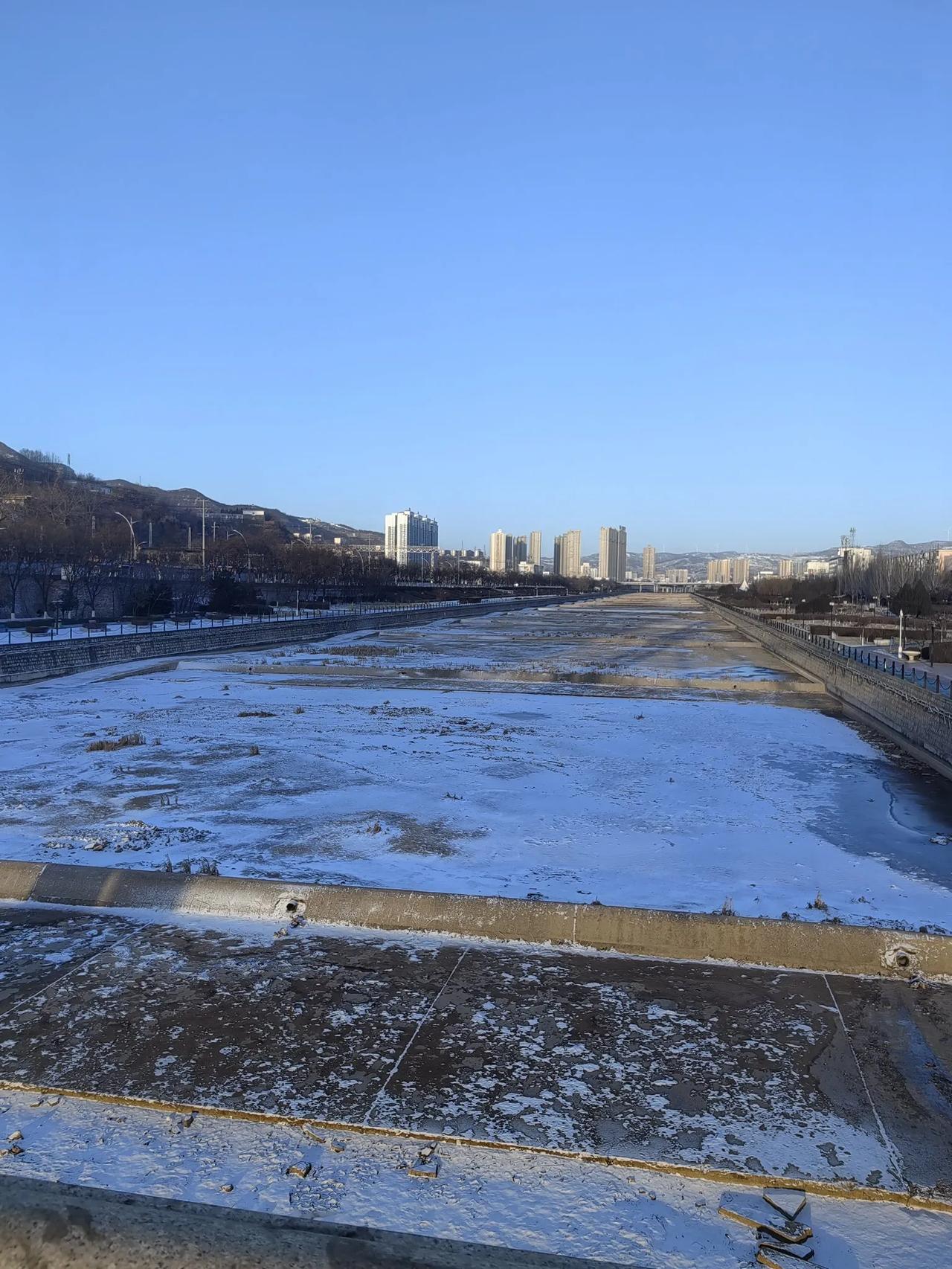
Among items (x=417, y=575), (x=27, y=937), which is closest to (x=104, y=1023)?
(x=27, y=937)

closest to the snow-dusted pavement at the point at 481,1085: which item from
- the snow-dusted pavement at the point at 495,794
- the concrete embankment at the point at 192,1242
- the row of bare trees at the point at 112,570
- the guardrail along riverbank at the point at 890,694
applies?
the concrete embankment at the point at 192,1242

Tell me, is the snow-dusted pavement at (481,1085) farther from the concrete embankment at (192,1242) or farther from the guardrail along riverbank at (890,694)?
the guardrail along riverbank at (890,694)

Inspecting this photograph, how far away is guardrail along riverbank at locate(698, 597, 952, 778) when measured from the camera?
19656 mm

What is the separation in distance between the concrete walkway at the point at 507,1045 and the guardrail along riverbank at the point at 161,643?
25735 mm

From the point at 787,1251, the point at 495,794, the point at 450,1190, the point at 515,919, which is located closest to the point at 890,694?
the point at 495,794

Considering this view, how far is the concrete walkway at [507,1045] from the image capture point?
5113mm

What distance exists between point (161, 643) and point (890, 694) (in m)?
29.2

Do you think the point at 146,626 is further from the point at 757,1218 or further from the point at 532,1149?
the point at 757,1218

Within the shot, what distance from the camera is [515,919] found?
8.12 metres

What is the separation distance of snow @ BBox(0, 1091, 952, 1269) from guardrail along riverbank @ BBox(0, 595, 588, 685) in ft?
91.3

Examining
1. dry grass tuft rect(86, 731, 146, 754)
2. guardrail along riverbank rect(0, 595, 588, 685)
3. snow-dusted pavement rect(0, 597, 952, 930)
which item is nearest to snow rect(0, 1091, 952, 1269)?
snow-dusted pavement rect(0, 597, 952, 930)

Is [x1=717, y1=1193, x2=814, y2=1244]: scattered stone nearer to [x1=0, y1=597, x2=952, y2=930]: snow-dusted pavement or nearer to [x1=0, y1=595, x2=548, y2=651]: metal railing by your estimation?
[x1=0, y1=597, x2=952, y2=930]: snow-dusted pavement

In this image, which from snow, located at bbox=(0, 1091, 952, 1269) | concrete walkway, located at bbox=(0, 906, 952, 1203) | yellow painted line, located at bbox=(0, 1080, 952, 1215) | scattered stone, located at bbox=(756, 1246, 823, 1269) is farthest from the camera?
concrete walkway, located at bbox=(0, 906, 952, 1203)

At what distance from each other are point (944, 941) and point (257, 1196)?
18.3 feet
